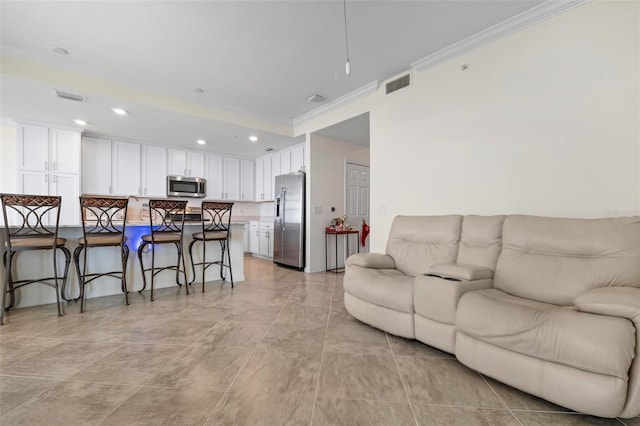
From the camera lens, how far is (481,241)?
2.34 metres

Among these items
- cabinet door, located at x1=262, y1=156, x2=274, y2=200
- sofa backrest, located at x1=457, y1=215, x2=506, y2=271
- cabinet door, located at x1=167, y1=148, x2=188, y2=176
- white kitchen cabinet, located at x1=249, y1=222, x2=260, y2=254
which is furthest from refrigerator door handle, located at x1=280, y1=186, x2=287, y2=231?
sofa backrest, located at x1=457, y1=215, x2=506, y2=271

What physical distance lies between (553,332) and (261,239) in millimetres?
5821

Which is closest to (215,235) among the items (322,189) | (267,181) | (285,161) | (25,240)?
(25,240)

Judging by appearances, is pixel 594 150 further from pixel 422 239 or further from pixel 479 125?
pixel 422 239

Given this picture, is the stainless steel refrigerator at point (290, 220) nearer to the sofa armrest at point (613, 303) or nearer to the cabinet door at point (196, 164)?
the cabinet door at point (196, 164)

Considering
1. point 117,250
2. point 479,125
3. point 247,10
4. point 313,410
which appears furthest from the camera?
point 117,250

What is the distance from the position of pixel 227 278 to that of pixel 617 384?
13.2 feet

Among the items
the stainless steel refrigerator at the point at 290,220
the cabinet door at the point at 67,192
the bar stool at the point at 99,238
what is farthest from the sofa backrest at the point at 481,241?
the cabinet door at the point at 67,192

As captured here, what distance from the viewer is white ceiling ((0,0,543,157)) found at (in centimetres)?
232

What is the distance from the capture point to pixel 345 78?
3.51m

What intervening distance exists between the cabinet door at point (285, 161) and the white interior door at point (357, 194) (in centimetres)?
134

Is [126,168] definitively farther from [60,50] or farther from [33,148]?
[60,50]

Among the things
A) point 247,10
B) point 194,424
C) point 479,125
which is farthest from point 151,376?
point 479,125

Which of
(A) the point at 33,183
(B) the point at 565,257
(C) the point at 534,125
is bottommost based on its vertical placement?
(B) the point at 565,257
